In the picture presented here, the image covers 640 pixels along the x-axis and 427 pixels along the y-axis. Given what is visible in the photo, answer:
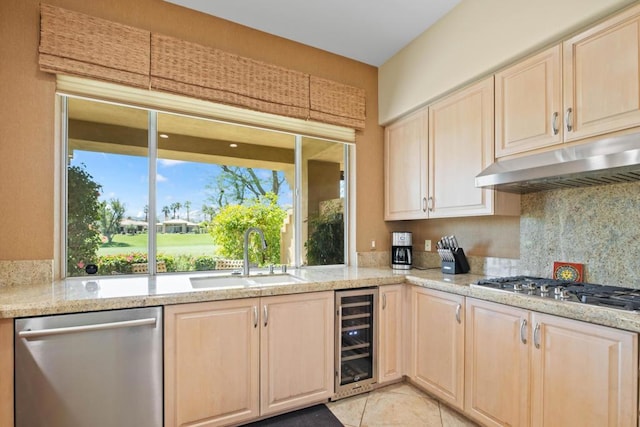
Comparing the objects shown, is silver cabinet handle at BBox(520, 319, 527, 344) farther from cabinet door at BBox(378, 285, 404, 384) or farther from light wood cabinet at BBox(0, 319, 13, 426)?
light wood cabinet at BBox(0, 319, 13, 426)

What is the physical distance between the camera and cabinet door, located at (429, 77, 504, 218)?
2.16 metres

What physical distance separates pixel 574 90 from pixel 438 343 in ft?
5.61

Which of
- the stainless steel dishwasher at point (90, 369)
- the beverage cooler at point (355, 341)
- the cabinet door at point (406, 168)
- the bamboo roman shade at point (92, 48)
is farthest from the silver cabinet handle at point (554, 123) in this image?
the bamboo roman shade at point (92, 48)

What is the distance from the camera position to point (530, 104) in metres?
1.90

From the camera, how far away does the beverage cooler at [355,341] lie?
2242 mm

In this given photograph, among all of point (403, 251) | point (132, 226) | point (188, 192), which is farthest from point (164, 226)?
point (403, 251)

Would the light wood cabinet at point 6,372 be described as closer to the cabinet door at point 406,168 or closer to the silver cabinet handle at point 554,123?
the cabinet door at point 406,168

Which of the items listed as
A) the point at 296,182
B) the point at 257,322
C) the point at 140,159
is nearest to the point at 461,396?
the point at 257,322

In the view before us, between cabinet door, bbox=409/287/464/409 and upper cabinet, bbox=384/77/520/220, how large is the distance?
669 millimetres

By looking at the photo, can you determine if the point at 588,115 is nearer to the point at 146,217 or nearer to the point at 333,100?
the point at 333,100

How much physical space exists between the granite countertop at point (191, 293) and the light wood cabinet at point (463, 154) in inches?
21.2

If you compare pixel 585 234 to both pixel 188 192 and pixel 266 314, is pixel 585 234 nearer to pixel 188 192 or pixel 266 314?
pixel 266 314

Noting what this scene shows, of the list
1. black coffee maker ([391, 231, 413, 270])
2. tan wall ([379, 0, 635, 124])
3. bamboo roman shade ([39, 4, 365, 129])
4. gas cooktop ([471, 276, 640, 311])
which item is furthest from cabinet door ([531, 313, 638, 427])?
bamboo roman shade ([39, 4, 365, 129])

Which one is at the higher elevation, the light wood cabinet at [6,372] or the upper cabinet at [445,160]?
the upper cabinet at [445,160]
